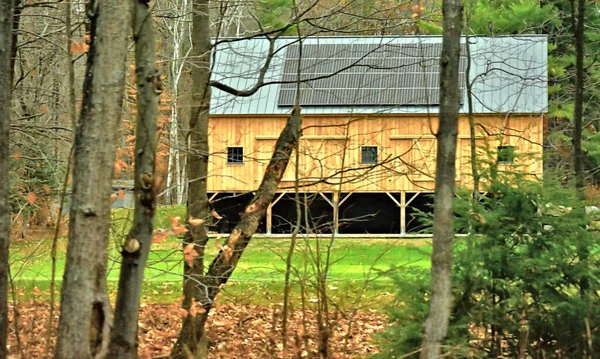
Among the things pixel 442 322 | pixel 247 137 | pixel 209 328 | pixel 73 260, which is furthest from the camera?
pixel 247 137

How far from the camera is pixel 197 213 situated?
27.4 ft

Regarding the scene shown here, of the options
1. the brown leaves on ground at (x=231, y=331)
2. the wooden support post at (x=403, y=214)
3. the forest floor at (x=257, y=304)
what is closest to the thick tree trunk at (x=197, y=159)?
the forest floor at (x=257, y=304)

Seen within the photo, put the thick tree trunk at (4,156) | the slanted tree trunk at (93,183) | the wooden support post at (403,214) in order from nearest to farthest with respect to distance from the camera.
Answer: the slanted tree trunk at (93,183)
the thick tree trunk at (4,156)
the wooden support post at (403,214)

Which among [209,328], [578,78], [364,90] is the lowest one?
[209,328]

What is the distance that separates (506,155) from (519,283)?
3.93 ft

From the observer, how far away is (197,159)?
856 centimetres

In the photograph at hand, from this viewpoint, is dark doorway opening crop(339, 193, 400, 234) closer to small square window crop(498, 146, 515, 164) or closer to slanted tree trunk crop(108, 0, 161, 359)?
small square window crop(498, 146, 515, 164)

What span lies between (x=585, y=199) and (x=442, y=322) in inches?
95.0

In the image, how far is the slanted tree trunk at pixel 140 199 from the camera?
501 cm

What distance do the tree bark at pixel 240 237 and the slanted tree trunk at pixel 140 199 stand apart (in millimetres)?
2842

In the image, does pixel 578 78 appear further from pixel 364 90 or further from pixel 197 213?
pixel 364 90

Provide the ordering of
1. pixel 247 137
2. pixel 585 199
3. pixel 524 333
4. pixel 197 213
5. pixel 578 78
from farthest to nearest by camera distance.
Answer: pixel 247 137 < pixel 578 78 < pixel 197 213 < pixel 585 199 < pixel 524 333

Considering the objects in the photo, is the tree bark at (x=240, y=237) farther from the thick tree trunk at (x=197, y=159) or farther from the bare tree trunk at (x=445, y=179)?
the bare tree trunk at (x=445, y=179)

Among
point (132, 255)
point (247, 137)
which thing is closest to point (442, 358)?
point (132, 255)
